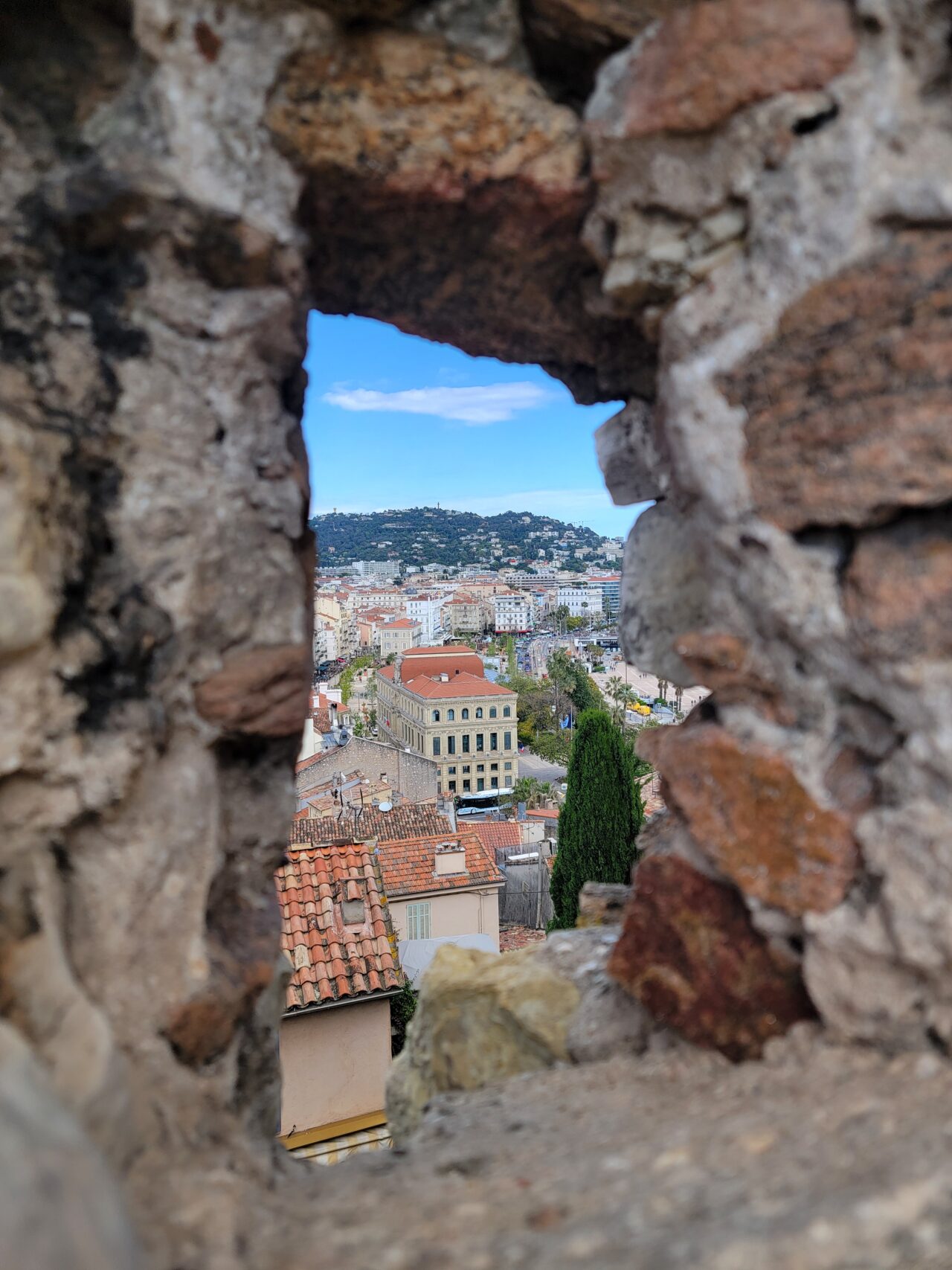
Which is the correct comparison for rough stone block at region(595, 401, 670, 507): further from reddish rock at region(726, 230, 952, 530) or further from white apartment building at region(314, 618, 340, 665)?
white apartment building at region(314, 618, 340, 665)

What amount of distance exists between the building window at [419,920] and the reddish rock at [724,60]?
9071 mm

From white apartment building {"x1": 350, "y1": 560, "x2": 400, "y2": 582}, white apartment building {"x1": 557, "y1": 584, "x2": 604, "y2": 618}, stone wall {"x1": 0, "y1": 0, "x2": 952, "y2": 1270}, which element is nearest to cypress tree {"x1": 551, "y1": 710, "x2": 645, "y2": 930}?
stone wall {"x1": 0, "y1": 0, "x2": 952, "y2": 1270}

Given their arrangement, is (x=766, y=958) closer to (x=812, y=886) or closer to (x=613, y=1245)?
(x=812, y=886)

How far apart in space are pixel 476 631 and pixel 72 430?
8125 centimetres

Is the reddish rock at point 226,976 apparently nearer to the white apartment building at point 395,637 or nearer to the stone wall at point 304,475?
the stone wall at point 304,475

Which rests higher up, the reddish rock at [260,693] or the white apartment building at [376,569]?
the white apartment building at [376,569]

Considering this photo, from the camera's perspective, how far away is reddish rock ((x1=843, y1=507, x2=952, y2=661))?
5.57 feet

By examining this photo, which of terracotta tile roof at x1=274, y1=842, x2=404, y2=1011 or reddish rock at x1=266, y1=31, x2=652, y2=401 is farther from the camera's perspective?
terracotta tile roof at x1=274, y1=842, x2=404, y2=1011

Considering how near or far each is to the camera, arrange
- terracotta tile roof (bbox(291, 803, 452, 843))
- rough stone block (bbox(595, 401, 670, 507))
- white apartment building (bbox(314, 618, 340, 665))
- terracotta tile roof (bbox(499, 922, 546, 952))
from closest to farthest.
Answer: rough stone block (bbox(595, 401, 670, 507)) < terracotta tile roof (bbox(291, 803, 452, 843)) < terracotta tile roof (bbox(499, 922, 546, 952)) < white apartment building (bbox(314, 618, 340, 665))

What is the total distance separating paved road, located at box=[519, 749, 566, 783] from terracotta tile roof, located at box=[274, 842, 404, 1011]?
28.0m

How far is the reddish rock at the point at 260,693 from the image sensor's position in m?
2.06

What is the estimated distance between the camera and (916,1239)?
132cm

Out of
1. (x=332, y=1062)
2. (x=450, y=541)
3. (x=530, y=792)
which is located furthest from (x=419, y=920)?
(x=450, y=541)

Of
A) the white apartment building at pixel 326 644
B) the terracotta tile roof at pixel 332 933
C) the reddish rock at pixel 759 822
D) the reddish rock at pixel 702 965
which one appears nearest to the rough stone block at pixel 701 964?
the reddish rock at pixel 702 965
